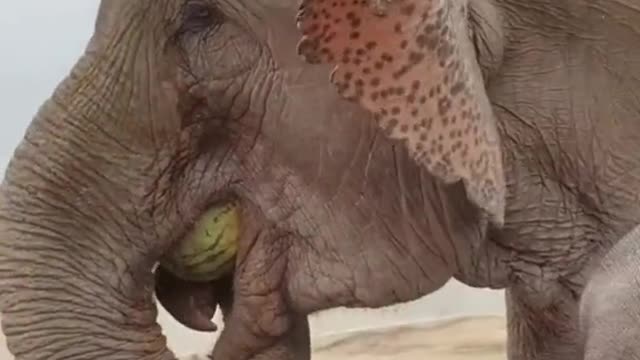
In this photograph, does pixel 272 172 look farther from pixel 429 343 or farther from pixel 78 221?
pixel 429 343

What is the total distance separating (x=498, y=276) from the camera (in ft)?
6.11

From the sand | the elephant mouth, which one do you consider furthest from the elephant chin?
the sand

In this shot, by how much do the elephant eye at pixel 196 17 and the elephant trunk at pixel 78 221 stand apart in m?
0.07

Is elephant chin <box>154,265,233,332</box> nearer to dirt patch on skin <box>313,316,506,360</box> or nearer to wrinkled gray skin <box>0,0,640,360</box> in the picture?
wrinkled gray skin <box>0,0,640,360</box>

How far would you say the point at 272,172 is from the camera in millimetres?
1786

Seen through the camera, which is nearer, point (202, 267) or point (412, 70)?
point (412, 70)

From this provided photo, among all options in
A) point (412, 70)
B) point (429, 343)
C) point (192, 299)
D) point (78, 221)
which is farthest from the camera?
point (429, 343)

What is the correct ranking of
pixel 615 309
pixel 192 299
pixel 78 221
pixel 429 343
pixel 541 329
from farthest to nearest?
pixel 429 343 < pixel 541 329 < pixel 192 299 < pixel 78 221 < pixel 615 309

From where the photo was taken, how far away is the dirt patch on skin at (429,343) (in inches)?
150

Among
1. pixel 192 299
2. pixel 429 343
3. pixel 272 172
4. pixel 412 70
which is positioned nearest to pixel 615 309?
pixel 412 70

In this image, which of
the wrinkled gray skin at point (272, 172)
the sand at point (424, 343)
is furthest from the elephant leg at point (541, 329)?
the sand at point (424, 343)

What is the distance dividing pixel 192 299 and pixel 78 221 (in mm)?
190

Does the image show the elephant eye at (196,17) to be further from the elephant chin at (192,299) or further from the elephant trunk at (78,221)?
the elephant chin at (192,299)

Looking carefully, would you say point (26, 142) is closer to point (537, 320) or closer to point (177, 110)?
point (177, 110)
